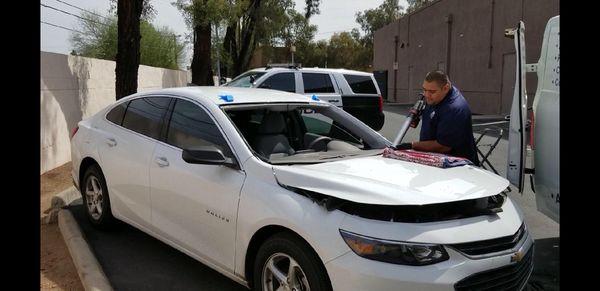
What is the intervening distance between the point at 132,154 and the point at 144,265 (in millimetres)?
967

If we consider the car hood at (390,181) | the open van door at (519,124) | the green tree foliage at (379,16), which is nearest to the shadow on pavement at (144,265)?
the car hood at (390,181)

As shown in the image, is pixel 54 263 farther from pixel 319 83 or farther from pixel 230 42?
pixel 230 42

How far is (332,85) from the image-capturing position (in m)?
12.5

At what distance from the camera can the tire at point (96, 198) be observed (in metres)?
5.33

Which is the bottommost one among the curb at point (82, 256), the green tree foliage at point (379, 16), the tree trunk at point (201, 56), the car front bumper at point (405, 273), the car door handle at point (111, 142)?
the curb at point (82, 256)

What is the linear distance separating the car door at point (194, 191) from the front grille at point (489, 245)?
148 cm

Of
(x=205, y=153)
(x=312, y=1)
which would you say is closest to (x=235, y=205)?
(x=205, y=153)

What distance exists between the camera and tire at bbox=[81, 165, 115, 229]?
17.5 feet

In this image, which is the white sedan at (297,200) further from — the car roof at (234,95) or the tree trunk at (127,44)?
the tree trunk at (127,44)

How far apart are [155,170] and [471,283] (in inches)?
103

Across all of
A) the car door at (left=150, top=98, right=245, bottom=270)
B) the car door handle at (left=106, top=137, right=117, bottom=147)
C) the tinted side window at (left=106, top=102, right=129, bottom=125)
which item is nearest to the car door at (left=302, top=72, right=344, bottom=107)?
the tinted side window at (left=106, top=102, right=129, bottom=125)

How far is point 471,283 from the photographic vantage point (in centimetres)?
303

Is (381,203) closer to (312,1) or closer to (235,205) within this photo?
(235,205)

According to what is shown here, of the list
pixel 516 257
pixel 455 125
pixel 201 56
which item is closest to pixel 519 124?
pixel 455 125
